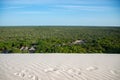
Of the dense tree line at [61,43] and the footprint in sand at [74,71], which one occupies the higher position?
the footprint in sand at [74,71]

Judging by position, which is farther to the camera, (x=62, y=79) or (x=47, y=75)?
(x=47, y=75)

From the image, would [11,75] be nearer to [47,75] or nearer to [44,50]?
[47,75]

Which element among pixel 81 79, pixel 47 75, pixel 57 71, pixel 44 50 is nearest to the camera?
pixel 81 79

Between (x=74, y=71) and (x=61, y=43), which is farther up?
(x=74, y=71)

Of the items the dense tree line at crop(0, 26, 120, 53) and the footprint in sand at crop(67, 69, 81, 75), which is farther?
the dense tree line at crop(0, 26, 120, 53)

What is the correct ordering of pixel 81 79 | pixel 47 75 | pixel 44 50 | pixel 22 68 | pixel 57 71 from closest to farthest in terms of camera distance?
1. pixel 81 79
2. pixel 47 75
3. pixel 57 71
4. pixel 22 68
5. pixel 44 50

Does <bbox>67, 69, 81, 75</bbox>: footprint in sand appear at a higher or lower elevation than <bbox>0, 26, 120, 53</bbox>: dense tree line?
higher

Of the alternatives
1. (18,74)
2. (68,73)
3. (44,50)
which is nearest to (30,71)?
(18,74)

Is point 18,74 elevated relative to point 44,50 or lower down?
elevated

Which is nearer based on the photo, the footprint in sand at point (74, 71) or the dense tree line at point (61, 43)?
the footprint in sand at point (74, 71)

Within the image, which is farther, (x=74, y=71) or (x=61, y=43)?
(x=61, y=43)
